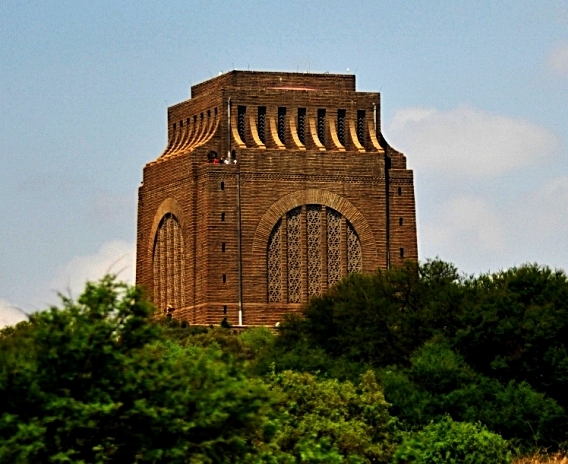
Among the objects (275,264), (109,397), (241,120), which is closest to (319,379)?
(109,397)

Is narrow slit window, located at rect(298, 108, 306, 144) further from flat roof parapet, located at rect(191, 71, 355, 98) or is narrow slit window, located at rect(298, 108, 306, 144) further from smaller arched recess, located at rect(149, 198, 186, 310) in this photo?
smaller arched recess, located at rect(149, 198, 186, 310)

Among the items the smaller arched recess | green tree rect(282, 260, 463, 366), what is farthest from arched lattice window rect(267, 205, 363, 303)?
green tree rect(282, 260, 463, 366)

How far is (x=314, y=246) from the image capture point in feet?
534

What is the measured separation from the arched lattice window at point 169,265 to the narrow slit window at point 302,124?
29.8ft

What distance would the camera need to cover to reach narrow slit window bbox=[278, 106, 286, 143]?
161375 mm

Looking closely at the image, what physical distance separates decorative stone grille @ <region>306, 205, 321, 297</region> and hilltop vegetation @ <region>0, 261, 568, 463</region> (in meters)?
13.4

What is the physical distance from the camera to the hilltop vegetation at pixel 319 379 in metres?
56.1

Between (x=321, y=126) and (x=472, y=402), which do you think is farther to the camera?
(x=321, y=126)

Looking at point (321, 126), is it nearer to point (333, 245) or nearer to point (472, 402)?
point (333, 245)

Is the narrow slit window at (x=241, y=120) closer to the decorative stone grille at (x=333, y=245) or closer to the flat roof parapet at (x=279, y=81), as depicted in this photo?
the flat roof parapet at (x=279, y=81)

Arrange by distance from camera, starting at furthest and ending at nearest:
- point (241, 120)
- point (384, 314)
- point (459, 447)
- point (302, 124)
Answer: point (302, 124), point (241, 120), point (384, 314), point (459, 447)

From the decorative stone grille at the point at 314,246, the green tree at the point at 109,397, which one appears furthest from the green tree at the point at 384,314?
the green tree at the point at 109,397

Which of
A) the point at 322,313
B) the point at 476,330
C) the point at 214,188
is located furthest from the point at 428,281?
the point at 214,188

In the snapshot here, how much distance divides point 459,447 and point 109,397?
89.6 feet
